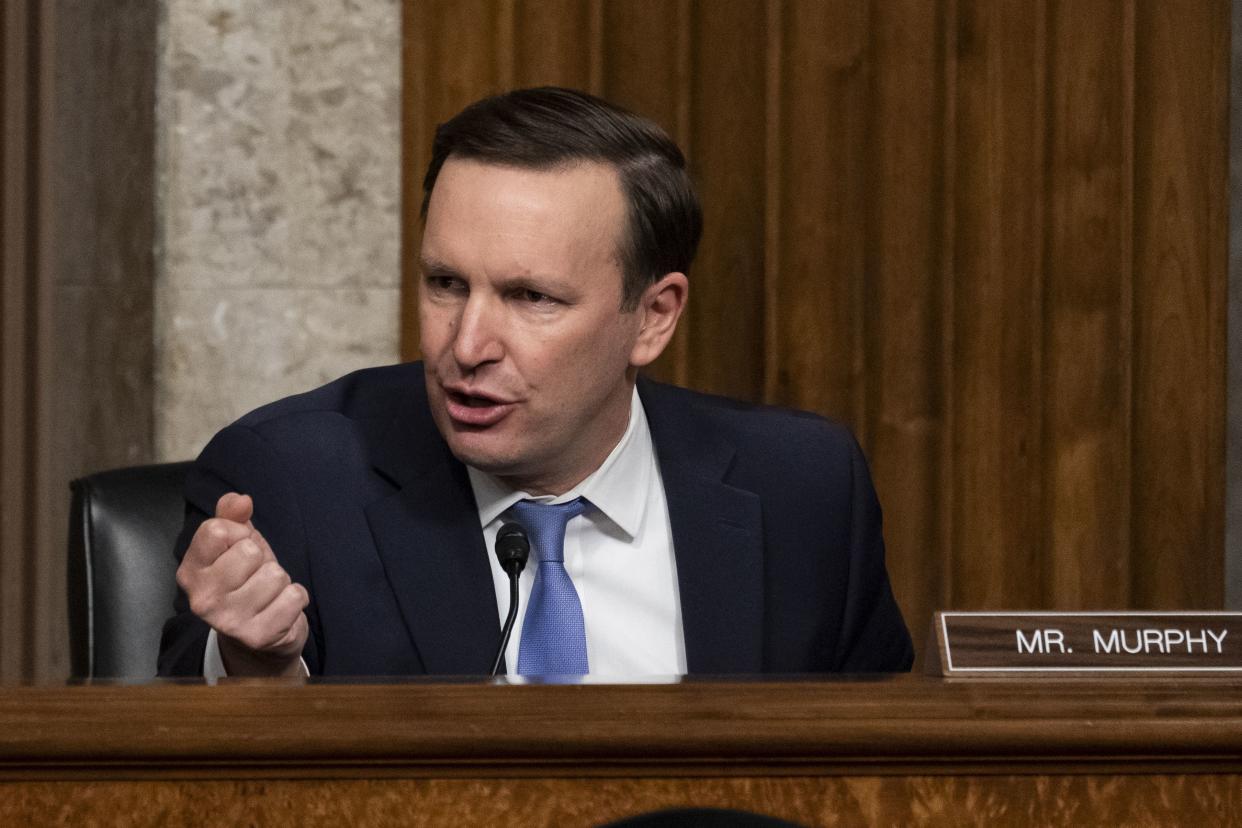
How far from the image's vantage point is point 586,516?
186 centimetres

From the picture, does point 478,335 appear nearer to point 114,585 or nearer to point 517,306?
point 517,306

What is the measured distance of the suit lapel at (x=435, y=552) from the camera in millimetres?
1692

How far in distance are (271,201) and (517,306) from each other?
134 cm

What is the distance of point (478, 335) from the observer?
Result: 5.47 feet

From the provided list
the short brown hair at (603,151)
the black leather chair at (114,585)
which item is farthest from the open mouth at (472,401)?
the black leather chair at (114,585)

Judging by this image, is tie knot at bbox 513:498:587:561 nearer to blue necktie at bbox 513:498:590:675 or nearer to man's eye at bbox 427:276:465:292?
blue necktie at bbox 513:498:590:675

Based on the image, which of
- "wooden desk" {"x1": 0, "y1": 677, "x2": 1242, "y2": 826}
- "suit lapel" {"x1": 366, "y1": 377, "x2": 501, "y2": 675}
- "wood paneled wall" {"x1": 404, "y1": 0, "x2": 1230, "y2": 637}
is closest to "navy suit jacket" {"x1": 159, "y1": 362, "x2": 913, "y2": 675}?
"suit lapel" {"x1": 366, "y1": 377, "x2": 501, "y2": 675}

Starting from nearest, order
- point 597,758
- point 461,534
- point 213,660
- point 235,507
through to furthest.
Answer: point 597,758 < point 235,507 < point 213,660 < point 461,534

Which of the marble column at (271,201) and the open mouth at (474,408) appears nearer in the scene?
the open mouth at (474,408)

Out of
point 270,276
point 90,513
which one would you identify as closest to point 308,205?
point 270,276

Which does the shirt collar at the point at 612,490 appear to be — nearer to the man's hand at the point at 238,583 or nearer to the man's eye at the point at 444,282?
the man's eye at the point at 444,282

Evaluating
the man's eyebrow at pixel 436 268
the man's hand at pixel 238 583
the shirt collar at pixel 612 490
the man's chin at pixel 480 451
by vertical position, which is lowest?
the man's hand at pixel 238 583

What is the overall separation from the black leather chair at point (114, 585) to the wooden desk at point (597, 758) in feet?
3.28

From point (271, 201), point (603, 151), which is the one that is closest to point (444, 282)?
point (603, 151)
